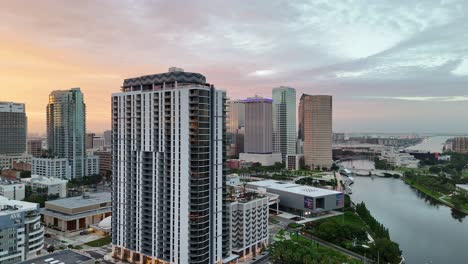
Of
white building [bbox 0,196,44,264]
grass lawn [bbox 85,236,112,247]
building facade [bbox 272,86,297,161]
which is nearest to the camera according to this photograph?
white building [bbox 0,196,44,264]

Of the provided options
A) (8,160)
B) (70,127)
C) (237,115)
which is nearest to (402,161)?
(237,115)

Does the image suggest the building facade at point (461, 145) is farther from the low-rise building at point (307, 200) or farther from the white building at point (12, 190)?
the white building at point (12, 190)

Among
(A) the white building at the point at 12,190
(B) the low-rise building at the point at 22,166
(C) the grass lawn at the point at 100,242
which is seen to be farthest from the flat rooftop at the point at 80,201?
(B) the low-rise building at the point at 22,166

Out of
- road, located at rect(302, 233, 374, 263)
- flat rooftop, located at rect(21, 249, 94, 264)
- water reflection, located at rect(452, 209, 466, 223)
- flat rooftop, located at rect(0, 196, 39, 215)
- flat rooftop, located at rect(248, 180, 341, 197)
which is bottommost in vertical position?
water reflection, located at rect(452, 209, 466, 223)

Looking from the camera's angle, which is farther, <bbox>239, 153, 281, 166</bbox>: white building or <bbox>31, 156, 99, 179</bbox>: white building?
<bbox>239, 153, 281, 166</bbox>: white building

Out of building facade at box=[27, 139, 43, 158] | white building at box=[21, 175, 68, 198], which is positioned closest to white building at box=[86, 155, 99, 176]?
white building at box=[21, 175, 68, 198]

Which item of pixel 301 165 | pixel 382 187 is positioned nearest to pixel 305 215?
pixel 382 187

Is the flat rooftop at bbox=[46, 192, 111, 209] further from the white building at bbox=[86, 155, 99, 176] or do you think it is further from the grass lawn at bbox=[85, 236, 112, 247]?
the white building at bbox=[86, 155, 99, 176]
